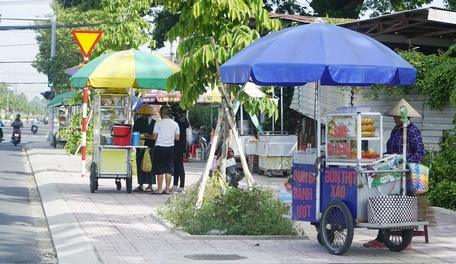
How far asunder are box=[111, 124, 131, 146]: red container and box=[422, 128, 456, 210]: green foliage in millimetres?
6240

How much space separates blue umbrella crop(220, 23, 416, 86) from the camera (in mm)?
9828

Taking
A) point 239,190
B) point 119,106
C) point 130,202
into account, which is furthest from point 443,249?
point 119,106

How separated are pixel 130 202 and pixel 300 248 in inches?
250

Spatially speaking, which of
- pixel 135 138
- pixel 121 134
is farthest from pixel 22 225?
pixel 121 134

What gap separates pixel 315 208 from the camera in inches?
417

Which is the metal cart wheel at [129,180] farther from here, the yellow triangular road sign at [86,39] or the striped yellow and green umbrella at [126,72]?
the yellow triangular road sign at [86,39]

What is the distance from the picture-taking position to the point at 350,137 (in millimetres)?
10344

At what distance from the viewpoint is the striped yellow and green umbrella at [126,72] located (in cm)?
1745

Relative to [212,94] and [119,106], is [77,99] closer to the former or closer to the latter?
[212,94]

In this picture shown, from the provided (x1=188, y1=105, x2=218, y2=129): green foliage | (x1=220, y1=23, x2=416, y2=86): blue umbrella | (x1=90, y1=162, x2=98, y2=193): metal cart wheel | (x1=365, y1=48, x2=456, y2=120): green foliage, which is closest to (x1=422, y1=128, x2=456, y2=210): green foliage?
(x1=365, y1=48, x2=456, y2=120): green foliage

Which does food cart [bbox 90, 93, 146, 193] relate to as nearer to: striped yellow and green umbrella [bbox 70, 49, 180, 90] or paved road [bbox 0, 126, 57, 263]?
striped yellow and green umbrella [bbox 70, 49, 180, 90]

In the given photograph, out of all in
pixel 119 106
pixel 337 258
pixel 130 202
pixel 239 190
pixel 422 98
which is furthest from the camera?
pixel 119 106

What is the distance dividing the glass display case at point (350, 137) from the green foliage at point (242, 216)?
5.23 feet

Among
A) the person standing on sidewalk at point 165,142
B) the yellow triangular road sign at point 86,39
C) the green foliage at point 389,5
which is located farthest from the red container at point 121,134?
the green foliage at point 389,5
